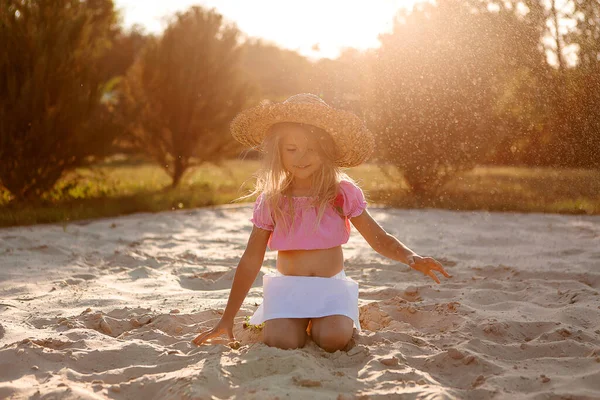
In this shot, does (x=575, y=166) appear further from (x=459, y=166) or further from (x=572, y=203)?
(x=459, y=166)

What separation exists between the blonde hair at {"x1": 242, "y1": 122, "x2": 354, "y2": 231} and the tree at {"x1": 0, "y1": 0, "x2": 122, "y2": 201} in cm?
491

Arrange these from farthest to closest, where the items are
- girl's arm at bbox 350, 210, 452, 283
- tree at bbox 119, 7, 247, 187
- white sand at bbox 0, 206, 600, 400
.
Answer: tree at bbox 119, 7, 247, 187, girl's arm at bbox 350, 210, 452, 283, white sand at bbox 0, 206, 600, 400

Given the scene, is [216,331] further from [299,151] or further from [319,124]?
[319,124]

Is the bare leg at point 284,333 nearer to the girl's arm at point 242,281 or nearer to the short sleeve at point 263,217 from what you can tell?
the girl's arm at point 242,281

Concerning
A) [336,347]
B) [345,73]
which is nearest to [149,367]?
[336,347]

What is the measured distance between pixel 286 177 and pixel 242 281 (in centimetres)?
55

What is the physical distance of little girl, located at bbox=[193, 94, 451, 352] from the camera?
3051mm

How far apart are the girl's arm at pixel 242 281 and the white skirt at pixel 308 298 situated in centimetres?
13

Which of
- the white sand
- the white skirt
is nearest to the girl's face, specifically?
the white skirt

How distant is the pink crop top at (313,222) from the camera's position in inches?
123

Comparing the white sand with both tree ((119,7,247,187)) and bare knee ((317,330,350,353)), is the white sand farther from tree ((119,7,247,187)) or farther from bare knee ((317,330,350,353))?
tree ((119,7,247,187))

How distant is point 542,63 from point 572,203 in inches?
115

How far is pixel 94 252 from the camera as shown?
5230mm

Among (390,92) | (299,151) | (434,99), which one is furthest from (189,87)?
(299,151)
